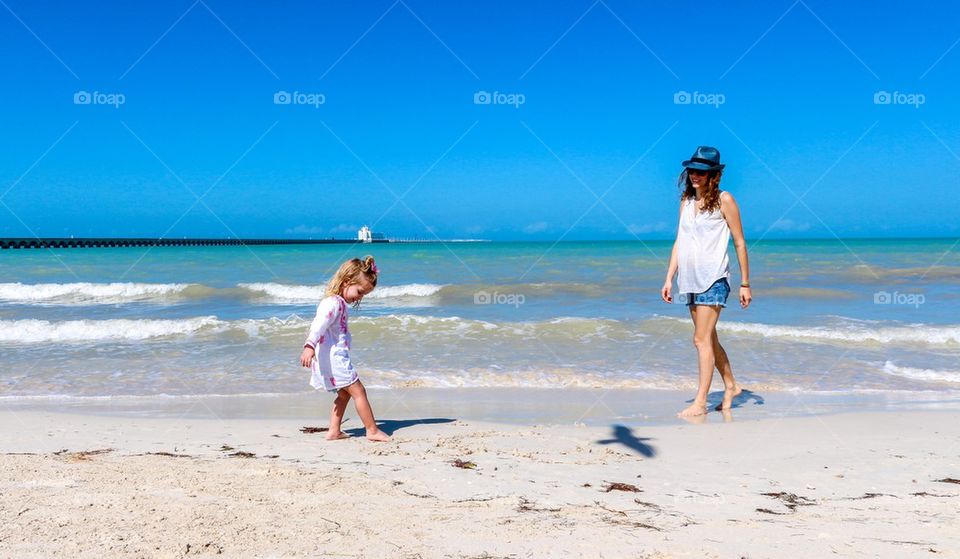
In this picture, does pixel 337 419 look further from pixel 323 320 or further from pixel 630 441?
pixel 630 441

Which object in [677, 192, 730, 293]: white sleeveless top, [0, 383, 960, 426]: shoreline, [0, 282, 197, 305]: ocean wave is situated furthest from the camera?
[0, 282, 197, 305]: ocean wave

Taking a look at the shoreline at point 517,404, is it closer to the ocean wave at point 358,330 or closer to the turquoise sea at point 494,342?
the turquoise sea at point 494,342

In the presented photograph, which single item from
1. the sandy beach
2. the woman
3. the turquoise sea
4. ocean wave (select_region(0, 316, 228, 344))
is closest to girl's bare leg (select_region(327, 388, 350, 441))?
the sandy beach

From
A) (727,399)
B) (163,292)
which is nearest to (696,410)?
(727,399)

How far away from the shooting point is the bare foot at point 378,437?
4.83 metres

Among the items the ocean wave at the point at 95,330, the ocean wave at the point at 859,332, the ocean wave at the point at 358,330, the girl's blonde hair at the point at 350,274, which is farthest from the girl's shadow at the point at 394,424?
the ocean wave at the point at 95,330

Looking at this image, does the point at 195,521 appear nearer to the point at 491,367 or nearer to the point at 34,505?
the point at 34,505

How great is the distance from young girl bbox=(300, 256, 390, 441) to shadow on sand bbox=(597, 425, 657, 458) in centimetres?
153

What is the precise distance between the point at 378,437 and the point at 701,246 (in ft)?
8.96

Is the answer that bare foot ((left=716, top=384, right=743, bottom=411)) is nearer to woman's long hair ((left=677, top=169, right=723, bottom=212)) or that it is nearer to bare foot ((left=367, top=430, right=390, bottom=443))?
woman's long hair ((left=677, top=169, right=723, bottom=212))

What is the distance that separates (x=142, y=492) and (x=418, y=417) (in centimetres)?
291

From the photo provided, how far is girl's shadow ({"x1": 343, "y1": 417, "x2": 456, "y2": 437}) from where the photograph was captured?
518cm

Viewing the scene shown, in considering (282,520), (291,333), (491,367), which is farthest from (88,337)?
(282,520)

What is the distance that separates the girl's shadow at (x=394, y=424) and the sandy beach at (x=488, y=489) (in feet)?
0.14
